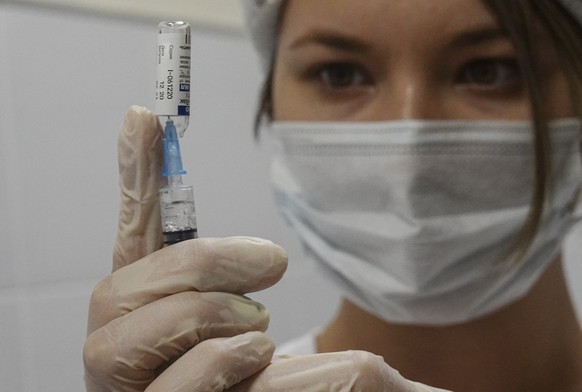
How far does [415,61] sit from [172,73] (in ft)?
1.34

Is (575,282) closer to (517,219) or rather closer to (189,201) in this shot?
(517,219)

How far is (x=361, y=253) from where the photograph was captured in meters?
0.97

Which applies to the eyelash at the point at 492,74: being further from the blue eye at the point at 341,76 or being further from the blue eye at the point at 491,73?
the blue eye at the point at 341,76

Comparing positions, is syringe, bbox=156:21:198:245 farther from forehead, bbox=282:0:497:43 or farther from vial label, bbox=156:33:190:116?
forehead, bbox=282:0:497:43

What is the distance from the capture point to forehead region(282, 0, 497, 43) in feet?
2.88

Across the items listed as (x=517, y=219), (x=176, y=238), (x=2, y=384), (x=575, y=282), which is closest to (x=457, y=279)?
(x=517, y=219)

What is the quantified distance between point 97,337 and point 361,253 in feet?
1.48

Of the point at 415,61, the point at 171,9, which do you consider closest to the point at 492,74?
the point at 415,61

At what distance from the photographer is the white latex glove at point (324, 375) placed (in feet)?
1.95

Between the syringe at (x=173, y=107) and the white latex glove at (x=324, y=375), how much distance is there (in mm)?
147

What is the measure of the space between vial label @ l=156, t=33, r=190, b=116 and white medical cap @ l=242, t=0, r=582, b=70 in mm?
442

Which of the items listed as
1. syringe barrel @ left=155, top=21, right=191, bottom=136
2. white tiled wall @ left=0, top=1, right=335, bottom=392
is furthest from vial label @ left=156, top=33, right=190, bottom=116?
white tiled wall @ left=0, top=1, right=335, bottom=392

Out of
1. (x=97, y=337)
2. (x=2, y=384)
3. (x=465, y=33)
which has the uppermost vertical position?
(x=465, y=33)

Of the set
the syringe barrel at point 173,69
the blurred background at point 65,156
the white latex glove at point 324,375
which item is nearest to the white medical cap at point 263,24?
the blurred background at point 65,156
